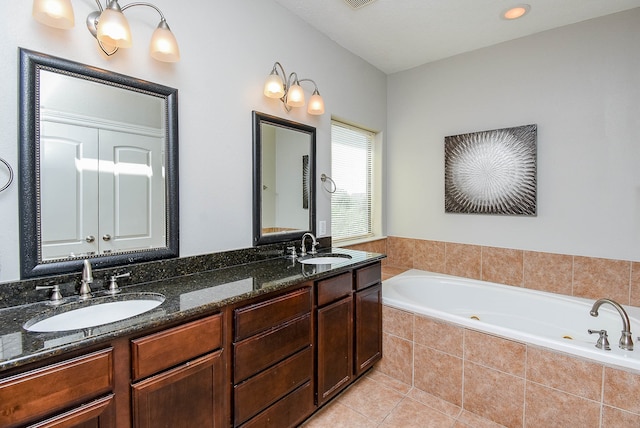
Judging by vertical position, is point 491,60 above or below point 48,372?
above

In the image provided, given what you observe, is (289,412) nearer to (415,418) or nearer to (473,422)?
(415,418)

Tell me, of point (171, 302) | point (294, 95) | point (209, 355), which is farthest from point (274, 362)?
point (294, 95)

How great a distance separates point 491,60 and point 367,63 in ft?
3.66

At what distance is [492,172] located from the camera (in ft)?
9.00

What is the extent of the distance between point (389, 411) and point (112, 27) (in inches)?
97.7

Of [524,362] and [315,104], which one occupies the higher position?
[315,104]

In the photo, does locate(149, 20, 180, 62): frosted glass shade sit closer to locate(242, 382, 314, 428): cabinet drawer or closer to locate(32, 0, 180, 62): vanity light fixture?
locate(32, 0, 180, 62): vanity light fixture

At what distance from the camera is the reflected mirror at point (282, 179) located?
202 centimetres

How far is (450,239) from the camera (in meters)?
3.04

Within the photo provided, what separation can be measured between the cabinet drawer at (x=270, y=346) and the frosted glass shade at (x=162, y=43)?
4.52 feet

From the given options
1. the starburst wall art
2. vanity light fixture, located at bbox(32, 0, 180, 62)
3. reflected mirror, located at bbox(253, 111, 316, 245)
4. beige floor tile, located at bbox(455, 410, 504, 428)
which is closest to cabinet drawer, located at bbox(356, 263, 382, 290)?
reflected mirror, located at bbox(253, 111, 316, 245)

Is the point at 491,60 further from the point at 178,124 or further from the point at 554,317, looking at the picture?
the point at 178,124

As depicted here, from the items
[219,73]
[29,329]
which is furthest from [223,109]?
[29,329]

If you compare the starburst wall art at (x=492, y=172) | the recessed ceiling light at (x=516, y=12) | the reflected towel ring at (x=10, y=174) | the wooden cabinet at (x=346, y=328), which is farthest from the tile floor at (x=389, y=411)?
the recessed ceiling light at (x=516, y=12)
